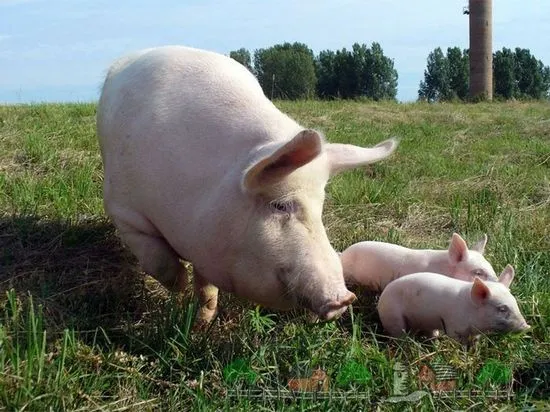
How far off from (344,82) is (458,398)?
1331 inches

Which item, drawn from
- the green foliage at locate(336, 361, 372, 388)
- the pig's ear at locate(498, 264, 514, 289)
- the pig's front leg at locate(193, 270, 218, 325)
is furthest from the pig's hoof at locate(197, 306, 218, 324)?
the pig's ear at locate(498, 264, 514, 289)

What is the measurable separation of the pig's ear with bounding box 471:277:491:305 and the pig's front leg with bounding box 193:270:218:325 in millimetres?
1039

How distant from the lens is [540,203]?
537cm

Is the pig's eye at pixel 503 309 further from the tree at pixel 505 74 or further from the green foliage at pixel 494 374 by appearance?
the tree at pixel 505 74

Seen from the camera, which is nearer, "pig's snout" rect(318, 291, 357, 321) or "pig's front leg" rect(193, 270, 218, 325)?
"pig's snout" rect(318, 291, 357, 321)

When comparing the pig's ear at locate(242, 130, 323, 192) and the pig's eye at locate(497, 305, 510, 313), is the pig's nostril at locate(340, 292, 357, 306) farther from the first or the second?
the pig's eye at locate(497, 305, 510, 313)

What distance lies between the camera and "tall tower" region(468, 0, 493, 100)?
69.1 ft

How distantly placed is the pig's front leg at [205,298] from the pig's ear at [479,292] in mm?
1039

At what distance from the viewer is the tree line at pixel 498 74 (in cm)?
3769

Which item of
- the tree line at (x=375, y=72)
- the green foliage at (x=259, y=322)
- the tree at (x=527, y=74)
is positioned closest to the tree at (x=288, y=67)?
the tree line at (x=375, y=72)

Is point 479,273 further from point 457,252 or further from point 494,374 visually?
point 494,374

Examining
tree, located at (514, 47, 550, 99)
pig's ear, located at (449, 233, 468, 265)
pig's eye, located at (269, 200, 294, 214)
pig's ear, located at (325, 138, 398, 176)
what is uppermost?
pig's ear, located at (325, 138, 398, 176)

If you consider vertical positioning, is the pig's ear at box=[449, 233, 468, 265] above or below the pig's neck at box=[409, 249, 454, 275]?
above

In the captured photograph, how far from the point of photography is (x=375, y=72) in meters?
35.7
